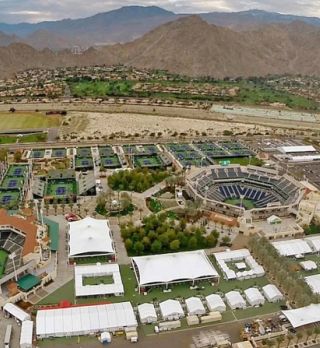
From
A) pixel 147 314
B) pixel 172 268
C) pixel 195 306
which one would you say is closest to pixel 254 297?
pixel 195 306

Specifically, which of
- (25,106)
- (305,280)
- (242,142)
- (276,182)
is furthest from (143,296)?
(25,106)

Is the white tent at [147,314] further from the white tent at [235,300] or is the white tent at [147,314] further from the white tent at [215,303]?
the white tent at [235,300]

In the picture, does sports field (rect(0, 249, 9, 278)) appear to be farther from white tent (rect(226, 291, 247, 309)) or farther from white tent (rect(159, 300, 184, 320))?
white tent (rect(226, 291, 247, 309))

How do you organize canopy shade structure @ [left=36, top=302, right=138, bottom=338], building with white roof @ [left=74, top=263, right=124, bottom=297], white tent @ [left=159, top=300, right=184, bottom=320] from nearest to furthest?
canopy shade structure @ [left=36, top=302, right=138, bottom=338] < white tent @ [left=159, top=300, right=184, bottom=320] < building with white roof @ [left=74, top=263, right=124, bottom=297]

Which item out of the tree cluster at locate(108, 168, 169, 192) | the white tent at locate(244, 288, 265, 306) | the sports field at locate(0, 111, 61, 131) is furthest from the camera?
the sports field at locate(0, 111, 61, 131)

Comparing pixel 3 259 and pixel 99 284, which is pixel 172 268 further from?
pixel 3 259

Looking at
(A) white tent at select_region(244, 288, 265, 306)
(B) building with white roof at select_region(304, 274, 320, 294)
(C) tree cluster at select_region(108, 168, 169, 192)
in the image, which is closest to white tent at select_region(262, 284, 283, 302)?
(A) white tent at select_region(244, 288, 265, 306)
